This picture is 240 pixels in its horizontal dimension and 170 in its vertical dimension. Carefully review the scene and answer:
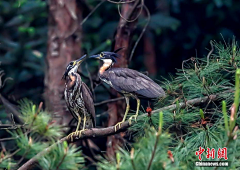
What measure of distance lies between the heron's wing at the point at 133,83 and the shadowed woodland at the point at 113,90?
0.11 metres

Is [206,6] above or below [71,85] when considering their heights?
above

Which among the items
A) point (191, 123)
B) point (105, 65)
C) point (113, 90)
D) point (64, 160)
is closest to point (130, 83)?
point (105, 65)

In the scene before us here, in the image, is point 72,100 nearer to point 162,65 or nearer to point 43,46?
point 43,46

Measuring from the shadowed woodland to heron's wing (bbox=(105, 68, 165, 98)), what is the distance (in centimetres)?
11

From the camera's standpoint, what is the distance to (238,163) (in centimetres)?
257

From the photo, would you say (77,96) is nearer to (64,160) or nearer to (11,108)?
(11,108)

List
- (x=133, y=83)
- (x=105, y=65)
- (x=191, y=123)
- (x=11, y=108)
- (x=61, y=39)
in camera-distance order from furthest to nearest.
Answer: (x=61, y=39) → (x=11, y=108) → (x=105, y=65) → (x=133, y=83) → (x=191, y=123)

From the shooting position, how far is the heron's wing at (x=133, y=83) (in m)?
4.04

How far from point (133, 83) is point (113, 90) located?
1.29 metres

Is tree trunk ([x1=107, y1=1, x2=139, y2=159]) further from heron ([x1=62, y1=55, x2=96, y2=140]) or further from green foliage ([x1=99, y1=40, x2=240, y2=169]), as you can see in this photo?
green foliage ([x1=99, y1=40, x2=240, y2=169])

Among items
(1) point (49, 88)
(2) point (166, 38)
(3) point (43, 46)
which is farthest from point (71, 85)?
(2) point (166, 38)

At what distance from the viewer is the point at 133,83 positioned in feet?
13.9

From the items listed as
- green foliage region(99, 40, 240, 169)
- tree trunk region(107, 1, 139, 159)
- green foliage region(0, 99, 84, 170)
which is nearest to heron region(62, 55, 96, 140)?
green foliage region(99, 40, 240, 169)

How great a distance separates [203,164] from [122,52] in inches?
114
